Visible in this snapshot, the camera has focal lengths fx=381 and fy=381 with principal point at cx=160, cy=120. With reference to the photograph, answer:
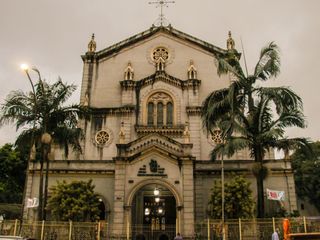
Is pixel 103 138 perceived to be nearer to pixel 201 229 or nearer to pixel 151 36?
pixel 151 36

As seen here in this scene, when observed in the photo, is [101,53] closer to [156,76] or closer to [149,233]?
[156,76]

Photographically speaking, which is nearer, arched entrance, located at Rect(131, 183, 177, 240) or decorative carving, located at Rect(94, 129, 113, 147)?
arched entrance, located at Rect(131, 183, 177, 240)

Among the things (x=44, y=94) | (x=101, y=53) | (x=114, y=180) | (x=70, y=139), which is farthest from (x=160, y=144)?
(x=101, y=53)

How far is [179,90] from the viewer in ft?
110

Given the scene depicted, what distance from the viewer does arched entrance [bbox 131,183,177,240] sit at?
2750 cm

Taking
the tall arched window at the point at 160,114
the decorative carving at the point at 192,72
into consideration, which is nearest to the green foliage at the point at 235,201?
the tall arched window at the point at 160,114

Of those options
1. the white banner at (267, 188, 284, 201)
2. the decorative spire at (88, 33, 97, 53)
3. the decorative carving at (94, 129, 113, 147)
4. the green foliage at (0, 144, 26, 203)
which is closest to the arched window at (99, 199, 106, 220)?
the decorative carving at (94, 129, 113, 147)

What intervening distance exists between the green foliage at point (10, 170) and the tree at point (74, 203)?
17.6 metres

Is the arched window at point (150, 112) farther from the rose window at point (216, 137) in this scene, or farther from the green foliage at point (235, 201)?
the green foliage at point (235, 201)

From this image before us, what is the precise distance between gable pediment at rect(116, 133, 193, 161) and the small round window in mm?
10826

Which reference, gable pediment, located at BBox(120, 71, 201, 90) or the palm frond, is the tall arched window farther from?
the palm frond

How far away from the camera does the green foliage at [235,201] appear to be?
23703 mm

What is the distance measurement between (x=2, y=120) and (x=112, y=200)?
9.59 metres

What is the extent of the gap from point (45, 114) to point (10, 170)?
19902mm
